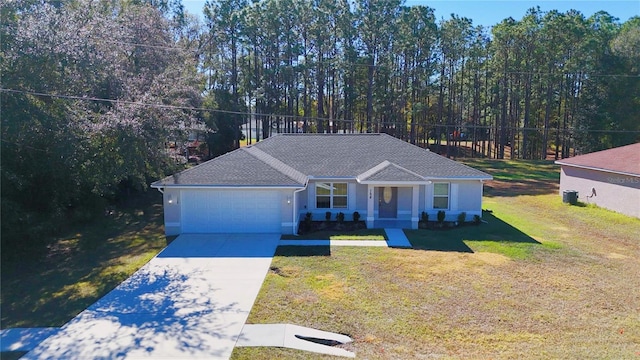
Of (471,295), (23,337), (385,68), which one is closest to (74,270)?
(23,337)

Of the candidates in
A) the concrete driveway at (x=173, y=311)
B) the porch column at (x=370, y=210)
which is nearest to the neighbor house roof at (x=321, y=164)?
the porch column at (x=370, y=210)

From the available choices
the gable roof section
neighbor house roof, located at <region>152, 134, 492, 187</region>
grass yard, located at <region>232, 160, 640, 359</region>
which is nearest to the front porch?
the gable roof section

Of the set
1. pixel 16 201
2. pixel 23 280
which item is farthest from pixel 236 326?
pixel 16 201

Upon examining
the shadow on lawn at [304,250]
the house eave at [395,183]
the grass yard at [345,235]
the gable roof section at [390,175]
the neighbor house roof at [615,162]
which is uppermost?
the neighbor house roof at [615,162]

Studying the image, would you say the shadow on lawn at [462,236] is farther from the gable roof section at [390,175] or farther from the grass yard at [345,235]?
the gable roof section at [390,175]

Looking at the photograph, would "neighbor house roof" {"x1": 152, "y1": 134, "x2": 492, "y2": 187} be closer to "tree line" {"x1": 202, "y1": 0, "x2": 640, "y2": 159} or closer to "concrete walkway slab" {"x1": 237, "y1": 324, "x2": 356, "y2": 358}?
"concrete walkway slab" {"x1": 237, "y1": 324, "x2": 356, "y2": 358}

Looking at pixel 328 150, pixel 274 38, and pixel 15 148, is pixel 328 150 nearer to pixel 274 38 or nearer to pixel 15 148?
pixel 15 148

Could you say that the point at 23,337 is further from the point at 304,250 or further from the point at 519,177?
the point at 519,177
